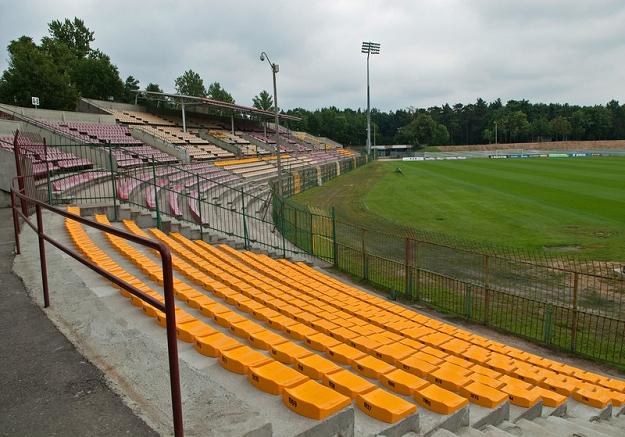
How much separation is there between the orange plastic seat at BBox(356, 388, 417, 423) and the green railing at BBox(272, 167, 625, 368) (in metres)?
5.99

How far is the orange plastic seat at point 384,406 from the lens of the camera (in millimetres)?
3666

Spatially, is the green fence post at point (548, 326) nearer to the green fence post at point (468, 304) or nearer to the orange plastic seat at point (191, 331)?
the green fence post at point (468, 304)

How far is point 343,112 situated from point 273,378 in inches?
5614

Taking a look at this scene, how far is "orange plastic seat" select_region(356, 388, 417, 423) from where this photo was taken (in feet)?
12.0

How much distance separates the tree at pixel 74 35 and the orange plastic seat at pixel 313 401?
8482 centimetres

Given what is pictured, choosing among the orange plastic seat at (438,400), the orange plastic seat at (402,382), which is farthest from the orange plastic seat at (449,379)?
the orange plastic seat at (438,400)

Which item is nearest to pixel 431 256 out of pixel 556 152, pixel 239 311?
pixel 239 311

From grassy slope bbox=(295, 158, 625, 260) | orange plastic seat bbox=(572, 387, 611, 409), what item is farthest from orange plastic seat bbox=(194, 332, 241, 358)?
grassy slope bbox=(295, 158, 625, 260)

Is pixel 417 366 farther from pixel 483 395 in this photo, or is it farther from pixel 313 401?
pixel 313 401

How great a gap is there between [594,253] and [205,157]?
97.8 ft

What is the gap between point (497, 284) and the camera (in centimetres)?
1297

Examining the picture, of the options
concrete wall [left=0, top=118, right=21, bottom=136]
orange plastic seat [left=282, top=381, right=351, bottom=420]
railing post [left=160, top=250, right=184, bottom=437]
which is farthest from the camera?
concrete wall [left=0, top=118, right=21, bottom=136]

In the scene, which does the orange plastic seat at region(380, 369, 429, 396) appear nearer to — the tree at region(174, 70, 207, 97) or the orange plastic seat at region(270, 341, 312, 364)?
the orange plastic seat at region(270, 341, 312, 364)

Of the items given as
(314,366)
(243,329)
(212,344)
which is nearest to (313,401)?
(314,366)
